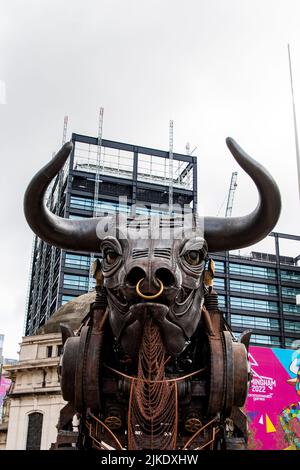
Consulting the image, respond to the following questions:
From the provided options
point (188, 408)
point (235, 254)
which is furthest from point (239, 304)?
point (188, 408)

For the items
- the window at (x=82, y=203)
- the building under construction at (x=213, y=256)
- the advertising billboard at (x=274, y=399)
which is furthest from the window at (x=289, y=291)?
the advertising billboard at (x=274, y=399)

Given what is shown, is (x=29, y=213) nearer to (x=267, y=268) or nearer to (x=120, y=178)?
(x=120, y=178)

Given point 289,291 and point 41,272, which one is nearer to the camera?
point 289,291

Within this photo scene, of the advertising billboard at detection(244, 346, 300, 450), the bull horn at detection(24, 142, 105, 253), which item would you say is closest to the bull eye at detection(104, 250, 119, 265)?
the bull horn at detection(24, 142, 105, 253)

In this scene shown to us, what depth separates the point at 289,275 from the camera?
82562mm

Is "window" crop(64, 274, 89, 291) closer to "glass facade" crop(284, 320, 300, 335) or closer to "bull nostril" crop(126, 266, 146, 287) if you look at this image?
"glass facade" crop(284, 320, 300, 335)

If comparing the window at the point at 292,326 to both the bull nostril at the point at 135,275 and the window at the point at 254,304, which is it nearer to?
the window at the point at 254,304

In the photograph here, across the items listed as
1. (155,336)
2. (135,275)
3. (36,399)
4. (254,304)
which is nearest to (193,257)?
(135,275)

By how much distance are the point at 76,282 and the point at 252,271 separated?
2495cm

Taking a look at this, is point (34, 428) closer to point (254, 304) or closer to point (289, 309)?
point (254, 304)

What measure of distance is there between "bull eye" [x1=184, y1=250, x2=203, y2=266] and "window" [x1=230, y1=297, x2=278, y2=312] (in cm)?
7252

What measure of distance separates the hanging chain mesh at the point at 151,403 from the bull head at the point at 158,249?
9 cm

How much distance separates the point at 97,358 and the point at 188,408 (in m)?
0.96

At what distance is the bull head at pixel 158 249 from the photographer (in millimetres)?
4812
